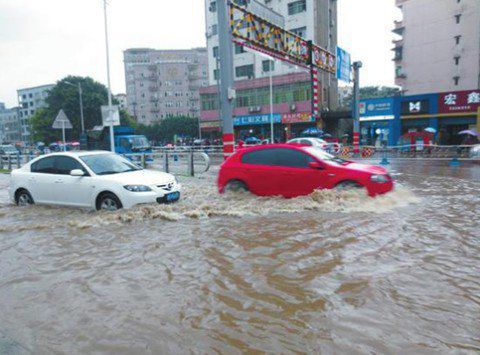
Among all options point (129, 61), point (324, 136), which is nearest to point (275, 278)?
point (324, 136)

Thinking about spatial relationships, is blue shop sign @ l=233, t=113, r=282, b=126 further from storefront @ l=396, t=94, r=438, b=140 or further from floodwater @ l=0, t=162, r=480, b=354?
floodwater @ l=0, t=162, r=480, b=354

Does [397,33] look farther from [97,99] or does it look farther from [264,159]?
[264,159]

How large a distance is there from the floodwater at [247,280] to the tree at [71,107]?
4938cm

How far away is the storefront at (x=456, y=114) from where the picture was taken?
96.4 feet

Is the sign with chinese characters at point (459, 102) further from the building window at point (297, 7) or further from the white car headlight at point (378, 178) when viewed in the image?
the white car headlight at point (378, 178)

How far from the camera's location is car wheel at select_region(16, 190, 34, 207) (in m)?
9.60

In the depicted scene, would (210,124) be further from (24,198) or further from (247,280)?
(247,280)

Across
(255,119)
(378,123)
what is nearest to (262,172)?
(378,123)

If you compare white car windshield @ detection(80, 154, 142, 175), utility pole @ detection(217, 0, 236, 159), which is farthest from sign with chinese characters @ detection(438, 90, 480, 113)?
white car windshield @ detection(80, 154, 142, 175)

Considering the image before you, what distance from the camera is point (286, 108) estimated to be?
44594mm

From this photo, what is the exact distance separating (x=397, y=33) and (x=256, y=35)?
42.9m

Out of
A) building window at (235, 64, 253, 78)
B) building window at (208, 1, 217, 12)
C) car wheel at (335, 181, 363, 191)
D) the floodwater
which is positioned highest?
building window at (208, 1, 217, 12)

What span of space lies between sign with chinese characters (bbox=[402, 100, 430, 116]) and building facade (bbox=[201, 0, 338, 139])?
1126 cm

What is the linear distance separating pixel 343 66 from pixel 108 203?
20.2 meters
